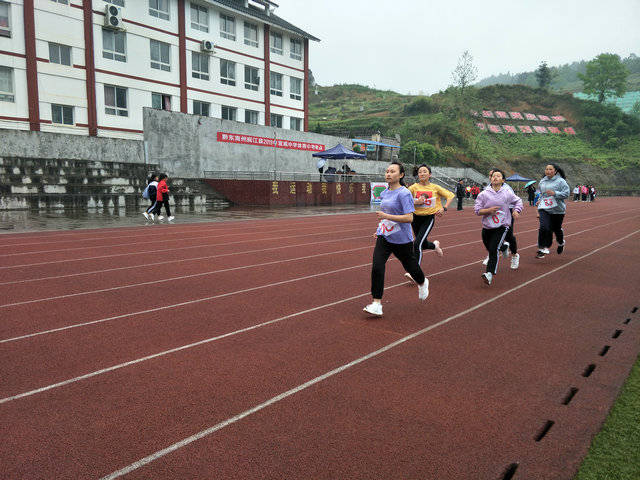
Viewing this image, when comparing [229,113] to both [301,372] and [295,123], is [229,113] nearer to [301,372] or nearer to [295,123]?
[295,123]

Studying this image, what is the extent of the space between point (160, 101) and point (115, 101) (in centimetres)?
273

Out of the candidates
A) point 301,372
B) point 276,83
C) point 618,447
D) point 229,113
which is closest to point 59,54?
point 229,113

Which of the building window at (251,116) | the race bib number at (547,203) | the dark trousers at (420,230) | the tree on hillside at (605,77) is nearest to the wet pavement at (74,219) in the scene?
the dark trousers at (420,230)

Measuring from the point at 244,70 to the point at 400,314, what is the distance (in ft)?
103

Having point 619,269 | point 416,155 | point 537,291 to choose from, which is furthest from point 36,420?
point 416,155

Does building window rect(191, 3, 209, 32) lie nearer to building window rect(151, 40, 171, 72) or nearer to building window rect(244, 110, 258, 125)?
building window rect(151, 40, 171, 72)

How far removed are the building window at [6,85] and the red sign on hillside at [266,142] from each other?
410 inches

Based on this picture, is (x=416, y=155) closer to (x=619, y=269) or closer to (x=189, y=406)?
(x=619, y=269)

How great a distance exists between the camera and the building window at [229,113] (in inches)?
1271

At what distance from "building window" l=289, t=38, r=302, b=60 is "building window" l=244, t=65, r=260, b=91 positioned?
3.99 metres

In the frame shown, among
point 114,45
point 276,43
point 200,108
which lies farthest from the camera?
point 276,43

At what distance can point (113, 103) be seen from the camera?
89.0ft

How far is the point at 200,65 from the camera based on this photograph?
30.8 metres

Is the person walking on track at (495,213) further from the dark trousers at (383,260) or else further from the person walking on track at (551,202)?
the person walking on track at (551,202)
